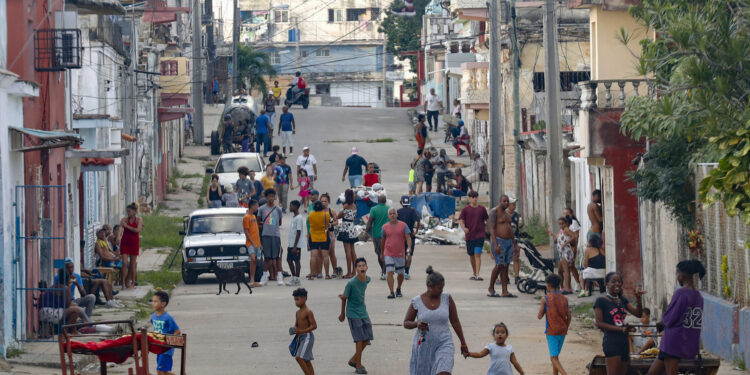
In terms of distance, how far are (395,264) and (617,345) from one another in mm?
9425

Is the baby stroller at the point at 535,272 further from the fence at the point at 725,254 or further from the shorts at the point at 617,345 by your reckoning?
the shorts at the point at 617,345

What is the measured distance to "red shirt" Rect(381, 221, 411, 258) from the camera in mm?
22281

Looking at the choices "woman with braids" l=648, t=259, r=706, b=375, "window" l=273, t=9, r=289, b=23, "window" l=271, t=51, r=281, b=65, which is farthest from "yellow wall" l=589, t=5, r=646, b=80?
"window" l=273, t=9, r=289, b=23

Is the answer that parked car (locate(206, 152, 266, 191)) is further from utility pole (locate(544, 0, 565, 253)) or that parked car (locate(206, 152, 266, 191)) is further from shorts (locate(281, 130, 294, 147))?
utility pole (locate(544, 0, 565, 253))

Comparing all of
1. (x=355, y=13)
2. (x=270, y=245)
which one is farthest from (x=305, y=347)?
(x=355, y=13)

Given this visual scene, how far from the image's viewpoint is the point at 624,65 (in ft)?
88.4

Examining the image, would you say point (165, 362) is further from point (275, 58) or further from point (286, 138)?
point (275, 58)

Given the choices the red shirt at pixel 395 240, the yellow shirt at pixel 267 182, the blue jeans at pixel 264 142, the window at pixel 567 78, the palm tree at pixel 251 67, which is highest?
the palm tree at pixel 251 67

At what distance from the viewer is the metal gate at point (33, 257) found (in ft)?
56.0

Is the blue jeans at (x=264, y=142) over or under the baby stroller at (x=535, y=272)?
over

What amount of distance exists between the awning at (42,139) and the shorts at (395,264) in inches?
254

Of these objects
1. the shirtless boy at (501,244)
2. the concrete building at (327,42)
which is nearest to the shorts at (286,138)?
the shirtless boy at (501,244)

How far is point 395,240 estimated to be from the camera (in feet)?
73.0

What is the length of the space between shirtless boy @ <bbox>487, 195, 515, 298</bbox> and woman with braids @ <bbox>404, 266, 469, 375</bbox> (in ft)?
31.0
